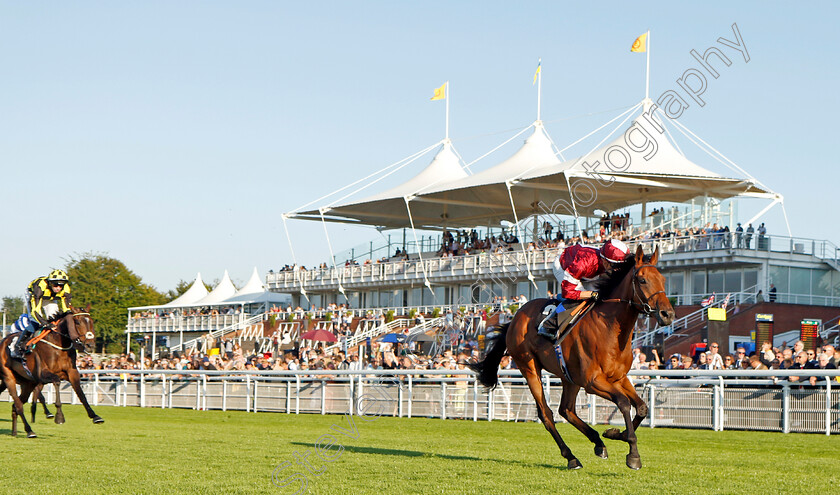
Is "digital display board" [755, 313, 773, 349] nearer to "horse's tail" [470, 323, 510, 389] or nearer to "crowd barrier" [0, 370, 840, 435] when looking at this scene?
"crowd barrier" [0, 370, 840, 435]

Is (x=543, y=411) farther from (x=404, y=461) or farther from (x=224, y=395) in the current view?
(x=224, y=395)

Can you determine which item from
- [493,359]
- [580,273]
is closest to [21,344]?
[493,359]

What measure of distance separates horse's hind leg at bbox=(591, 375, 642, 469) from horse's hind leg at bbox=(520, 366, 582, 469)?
0.39 meters

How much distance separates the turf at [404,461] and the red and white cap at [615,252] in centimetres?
174

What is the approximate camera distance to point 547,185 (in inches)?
1496

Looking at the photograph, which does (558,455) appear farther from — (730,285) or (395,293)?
(395,293)

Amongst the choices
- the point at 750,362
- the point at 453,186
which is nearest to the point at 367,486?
the point at 750,362

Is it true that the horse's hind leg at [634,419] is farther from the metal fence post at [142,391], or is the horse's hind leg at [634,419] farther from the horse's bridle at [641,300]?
the metal fence post at [142,391]

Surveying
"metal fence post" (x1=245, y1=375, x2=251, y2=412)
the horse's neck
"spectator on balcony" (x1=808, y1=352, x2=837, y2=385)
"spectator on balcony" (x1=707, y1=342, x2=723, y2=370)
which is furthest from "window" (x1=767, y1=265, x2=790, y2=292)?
the horse's neck

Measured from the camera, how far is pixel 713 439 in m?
12.6

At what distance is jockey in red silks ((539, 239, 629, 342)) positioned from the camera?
9.02 metres

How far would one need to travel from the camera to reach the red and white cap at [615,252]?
901 cm

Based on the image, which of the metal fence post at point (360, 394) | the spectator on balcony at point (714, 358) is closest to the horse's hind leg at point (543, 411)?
the spectator on balcony at point (714, 358)

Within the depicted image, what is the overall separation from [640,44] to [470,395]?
2040 cm
